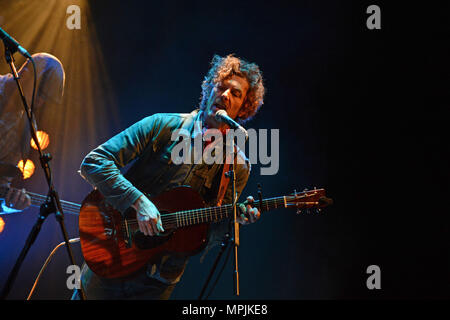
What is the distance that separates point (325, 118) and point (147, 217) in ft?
8.11

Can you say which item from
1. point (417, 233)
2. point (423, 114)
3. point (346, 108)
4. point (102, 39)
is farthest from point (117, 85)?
point (417, 233)

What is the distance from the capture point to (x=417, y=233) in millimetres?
3350

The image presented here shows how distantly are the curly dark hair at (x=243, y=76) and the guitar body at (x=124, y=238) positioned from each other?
3.03 feet

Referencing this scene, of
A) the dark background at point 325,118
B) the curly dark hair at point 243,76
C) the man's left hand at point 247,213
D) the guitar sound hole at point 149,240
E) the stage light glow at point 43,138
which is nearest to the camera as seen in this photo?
the guitar sound hole at point 149,240

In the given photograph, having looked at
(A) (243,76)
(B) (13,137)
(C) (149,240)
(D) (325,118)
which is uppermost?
(A) (243,76)

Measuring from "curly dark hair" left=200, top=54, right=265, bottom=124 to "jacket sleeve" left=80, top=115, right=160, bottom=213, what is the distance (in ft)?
2.47

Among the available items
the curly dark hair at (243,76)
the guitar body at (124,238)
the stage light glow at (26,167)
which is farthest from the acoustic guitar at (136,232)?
the stage light glow at (26,167)

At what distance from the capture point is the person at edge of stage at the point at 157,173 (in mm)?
2082

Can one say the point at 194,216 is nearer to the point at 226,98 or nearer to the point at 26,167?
the point at 226,98

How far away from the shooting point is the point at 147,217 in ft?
6.66

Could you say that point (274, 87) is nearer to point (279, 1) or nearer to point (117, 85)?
point (279, 1)

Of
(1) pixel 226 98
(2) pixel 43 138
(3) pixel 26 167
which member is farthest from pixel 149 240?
(2) pixel 43 138

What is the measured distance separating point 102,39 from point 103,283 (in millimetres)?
2439

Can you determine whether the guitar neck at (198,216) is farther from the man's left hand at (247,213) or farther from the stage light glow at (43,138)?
the stage light glow at (43,138)
